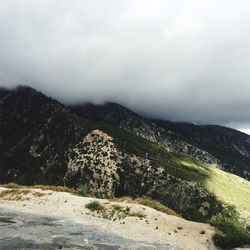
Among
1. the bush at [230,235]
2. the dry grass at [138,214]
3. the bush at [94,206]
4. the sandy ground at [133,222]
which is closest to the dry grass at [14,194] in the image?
the sandy ground at [133,222]

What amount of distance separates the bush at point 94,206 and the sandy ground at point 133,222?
68 cm

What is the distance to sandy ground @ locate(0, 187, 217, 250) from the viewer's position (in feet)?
139

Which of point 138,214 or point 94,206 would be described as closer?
point 138,214

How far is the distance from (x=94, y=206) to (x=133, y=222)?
8.23 metres

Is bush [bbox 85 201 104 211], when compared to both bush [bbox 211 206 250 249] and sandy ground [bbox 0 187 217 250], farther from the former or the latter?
bush [bbox 211 206 250 249]

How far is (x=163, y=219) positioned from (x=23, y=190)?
28.7 meters

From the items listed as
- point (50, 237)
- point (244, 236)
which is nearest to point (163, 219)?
point (244, 236)

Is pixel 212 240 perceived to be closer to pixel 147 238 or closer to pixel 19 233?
pixel 147 238

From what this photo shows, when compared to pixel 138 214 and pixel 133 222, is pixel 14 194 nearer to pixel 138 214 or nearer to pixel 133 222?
pixel 138 214

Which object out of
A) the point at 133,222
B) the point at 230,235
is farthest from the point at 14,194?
the point at 230,235

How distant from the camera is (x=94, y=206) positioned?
178 feet

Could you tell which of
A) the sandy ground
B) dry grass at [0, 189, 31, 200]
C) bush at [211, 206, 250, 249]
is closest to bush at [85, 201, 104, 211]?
the sandy ground

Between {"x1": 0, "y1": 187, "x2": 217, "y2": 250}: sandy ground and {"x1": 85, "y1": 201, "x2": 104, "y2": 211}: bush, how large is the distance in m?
0.68

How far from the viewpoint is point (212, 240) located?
4328cm
